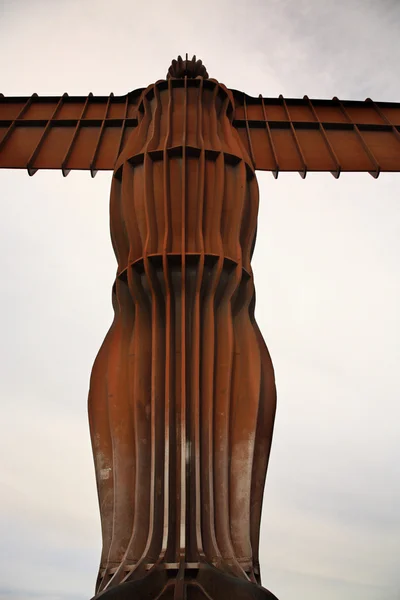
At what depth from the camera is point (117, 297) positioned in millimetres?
10641

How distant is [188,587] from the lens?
7961mm

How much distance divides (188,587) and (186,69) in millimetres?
10137

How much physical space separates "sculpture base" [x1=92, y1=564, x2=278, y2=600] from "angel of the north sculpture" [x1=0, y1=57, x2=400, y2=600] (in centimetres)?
2

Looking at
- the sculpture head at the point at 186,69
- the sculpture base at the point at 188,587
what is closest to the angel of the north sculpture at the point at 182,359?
the sculpture base at the point at 188,587

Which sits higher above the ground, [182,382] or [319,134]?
[319,134]

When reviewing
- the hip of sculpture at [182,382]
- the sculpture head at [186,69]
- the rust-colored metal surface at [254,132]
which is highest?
the sculpture head at [186,69]

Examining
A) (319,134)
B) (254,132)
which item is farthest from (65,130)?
(319,134)

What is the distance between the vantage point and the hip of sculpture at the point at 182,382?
874 centimetres

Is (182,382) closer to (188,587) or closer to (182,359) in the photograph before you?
(182,359)

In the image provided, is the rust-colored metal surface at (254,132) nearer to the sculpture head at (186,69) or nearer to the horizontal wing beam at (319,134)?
the horizontal wing beam at (319,134)

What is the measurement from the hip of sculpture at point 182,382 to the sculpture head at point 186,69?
2.34 m

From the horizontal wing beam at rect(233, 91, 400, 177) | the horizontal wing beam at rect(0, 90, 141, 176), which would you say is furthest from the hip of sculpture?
the horizontal wing beam at rect(233, 91, 400, 177)

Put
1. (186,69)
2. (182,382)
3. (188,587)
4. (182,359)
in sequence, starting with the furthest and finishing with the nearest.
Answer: (186,69) < (182,359) < (182,382) < (188,587)

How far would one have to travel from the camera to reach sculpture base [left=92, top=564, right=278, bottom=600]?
7137mm
